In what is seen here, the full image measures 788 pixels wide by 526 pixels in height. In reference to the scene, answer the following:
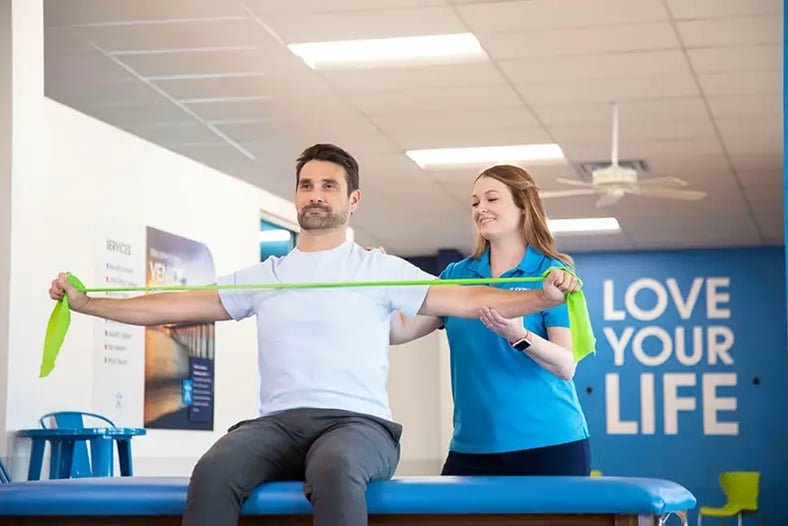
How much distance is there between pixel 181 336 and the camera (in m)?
7.00

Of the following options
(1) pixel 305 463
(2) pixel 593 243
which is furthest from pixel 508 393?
(2) pixel 593 243

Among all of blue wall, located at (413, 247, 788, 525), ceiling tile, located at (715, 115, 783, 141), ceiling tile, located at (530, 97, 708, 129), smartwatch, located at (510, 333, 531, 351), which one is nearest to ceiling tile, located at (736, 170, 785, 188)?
ceiling tile, located at (715, 115, 783, 141)

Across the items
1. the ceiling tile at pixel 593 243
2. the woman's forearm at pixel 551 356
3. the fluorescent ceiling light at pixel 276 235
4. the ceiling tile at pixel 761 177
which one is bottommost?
the woman's forearm at pixel 551 356

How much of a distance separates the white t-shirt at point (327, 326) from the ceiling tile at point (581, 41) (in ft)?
14.2

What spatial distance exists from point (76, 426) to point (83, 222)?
957 millimetres

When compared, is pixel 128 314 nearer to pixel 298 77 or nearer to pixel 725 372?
pixel 298 77

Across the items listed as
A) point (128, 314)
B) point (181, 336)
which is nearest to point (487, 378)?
point (128, 314)

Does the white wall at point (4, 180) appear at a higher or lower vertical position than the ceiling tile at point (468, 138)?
lower

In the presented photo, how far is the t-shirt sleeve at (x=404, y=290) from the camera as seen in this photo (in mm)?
3223

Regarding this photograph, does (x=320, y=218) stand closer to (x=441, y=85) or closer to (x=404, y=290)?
(x=404, y=290)

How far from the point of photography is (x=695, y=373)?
46.4ft

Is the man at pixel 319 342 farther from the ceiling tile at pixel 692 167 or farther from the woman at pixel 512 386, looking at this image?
the ceiling tile at pixel 692 167

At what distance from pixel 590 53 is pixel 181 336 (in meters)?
2.91

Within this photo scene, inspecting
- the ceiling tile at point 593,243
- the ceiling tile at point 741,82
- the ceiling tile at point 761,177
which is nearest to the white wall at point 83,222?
the ceiling tile at point 741,82
